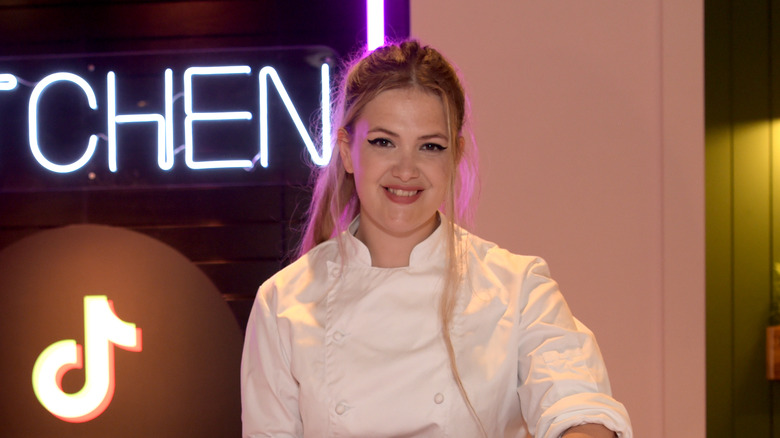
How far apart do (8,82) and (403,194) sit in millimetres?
2193

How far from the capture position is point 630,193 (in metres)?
2.43

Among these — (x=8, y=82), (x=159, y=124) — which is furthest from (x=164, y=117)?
(x=8, y=82)

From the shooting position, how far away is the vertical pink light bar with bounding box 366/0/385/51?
2.58m

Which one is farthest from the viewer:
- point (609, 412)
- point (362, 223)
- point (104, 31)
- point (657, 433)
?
point (104, 31)

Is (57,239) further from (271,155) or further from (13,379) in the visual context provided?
(271,155)

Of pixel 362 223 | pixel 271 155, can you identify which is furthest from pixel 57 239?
pixel 362 223

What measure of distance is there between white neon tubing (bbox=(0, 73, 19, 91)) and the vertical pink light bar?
1.49 meters

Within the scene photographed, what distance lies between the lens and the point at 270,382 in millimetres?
1356

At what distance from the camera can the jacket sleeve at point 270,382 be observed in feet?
4.43

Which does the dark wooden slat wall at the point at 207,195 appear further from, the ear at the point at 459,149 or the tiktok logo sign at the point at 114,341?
the ear at the point at 459,149

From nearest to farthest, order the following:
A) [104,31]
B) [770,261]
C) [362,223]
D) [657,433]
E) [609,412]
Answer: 1. [609,412]
2. [362,223]
3. [657,433]
4. [770,261]
5. [104,31]

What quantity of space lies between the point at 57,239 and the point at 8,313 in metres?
0.37

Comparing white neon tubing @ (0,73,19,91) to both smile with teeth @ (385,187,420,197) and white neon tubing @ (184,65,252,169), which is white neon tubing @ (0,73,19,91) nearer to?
white neon tubing @ (184,65,252,169)

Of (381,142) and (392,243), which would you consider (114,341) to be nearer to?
(392,243)
